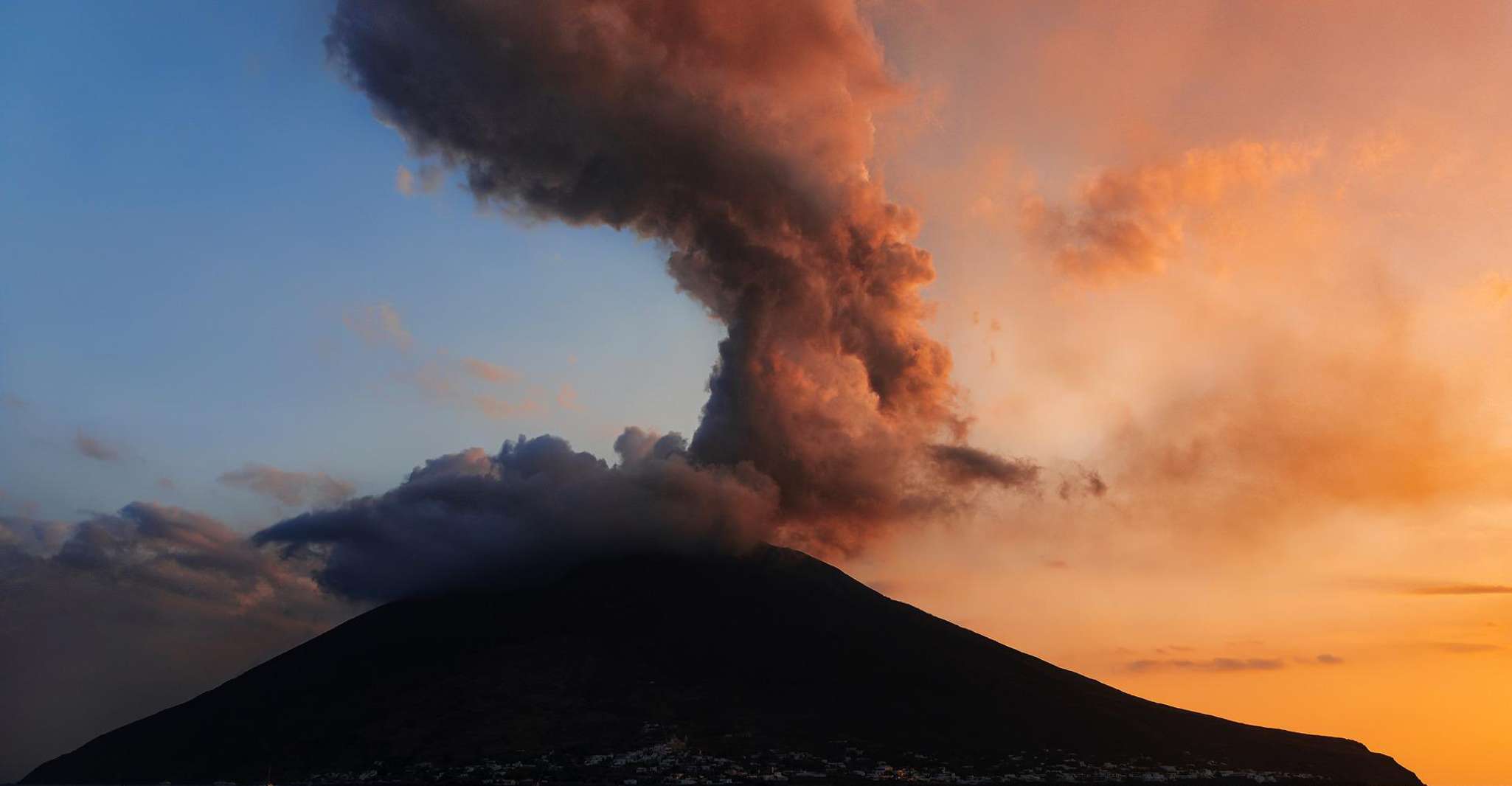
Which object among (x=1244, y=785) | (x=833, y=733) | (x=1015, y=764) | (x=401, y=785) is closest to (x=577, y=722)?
(x=401, y=785)

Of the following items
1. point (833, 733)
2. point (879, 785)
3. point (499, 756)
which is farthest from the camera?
point (833, 733)

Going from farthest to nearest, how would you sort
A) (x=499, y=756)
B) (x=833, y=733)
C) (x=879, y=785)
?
(x=833, y=733) < (x=499, y=756) < (x=879, y=785)

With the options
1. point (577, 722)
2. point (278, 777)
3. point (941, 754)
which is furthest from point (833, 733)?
point (278, 777)

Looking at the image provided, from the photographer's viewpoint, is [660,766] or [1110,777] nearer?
[660,766]

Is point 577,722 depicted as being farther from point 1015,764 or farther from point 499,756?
point 1015,764

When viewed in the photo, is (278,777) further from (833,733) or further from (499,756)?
(833,733)

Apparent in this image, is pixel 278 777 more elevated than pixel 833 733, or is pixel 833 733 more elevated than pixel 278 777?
pixel 833 733
